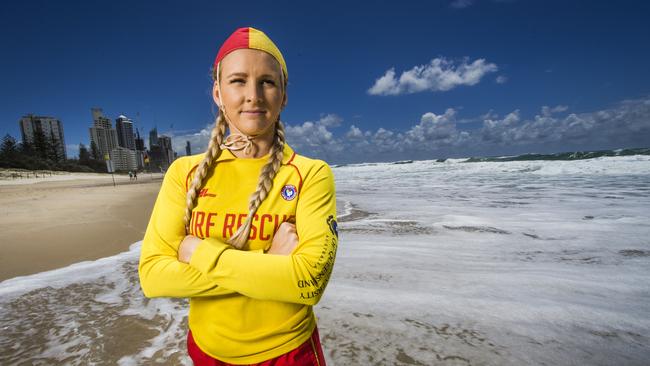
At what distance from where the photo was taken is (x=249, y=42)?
4.66 ft

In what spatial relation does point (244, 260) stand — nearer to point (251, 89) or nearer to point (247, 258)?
point (247, 258)

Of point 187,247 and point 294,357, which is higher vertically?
point 187,247

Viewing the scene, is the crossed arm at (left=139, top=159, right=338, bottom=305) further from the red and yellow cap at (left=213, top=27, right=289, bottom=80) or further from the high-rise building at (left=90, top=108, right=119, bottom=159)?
the high-rise building at (left=90, top=108, right=119, bottom=159)

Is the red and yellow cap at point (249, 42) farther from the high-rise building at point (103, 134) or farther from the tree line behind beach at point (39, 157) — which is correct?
the high-rise building at point (103, 134)

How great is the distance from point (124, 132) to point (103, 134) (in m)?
7.92

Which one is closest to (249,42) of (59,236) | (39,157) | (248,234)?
(248,234)

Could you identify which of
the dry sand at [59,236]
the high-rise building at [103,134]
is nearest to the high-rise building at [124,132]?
the high-rise building at [103,134]

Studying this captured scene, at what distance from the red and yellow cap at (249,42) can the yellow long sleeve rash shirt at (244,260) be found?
0.52 metres

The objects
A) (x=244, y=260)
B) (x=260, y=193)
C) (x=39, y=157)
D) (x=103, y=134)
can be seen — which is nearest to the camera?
(x=244, y=260)

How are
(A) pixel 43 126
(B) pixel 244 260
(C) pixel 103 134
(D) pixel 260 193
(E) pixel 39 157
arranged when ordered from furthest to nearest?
(C) pixel 103 134 < (A) pixel 43 126 < (E) pixel 39 157 < (D) pixel 260 193 < (B) pixel 244 260

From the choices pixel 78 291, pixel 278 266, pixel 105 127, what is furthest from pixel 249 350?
pixel 105 127

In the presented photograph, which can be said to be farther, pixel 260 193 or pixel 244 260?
pixel 260 193

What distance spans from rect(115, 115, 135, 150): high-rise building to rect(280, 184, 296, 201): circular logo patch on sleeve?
498 ft

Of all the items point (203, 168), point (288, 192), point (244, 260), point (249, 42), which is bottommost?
point (244, 260)
